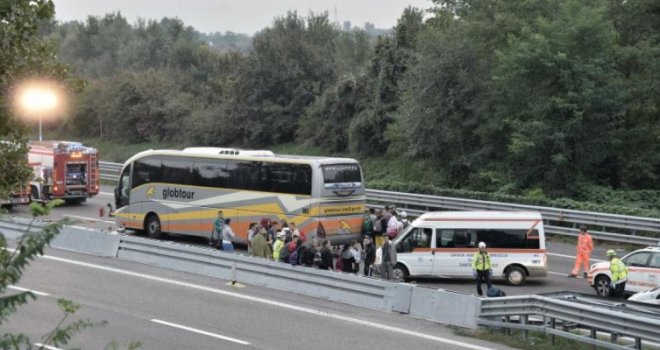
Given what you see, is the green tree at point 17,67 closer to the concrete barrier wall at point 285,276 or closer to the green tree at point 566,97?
the concrete barrier wall at point 285,276

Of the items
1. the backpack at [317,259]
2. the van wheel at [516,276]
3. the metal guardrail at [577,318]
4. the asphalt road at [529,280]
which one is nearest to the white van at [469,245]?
the van wheel at [516,276]

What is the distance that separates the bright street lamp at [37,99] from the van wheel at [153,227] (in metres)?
17.6

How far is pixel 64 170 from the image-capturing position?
1491 inches

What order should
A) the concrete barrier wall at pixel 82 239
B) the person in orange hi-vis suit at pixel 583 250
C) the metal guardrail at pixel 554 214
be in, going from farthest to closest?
1. the metal guardrail at pixel 554 214
2. the concrete barrier wall at pixel 82 239
3. the person in orange hi-vis suit at pixel 583 250

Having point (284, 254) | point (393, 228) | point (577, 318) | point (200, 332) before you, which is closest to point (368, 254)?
point (284, 254)

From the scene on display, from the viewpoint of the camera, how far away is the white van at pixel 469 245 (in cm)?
2278

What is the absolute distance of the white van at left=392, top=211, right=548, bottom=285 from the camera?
22.8m

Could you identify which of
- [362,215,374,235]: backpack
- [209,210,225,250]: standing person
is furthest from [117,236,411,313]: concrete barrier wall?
[362,215,374,235]: backpack

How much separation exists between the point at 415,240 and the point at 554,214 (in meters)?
9.43

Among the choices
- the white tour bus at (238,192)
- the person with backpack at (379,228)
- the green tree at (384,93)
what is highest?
the green tree at (384,93)

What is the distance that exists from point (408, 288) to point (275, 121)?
38077 millimetres

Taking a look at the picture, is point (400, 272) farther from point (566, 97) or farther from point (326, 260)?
point (566, 97)

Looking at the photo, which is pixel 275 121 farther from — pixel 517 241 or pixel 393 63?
pixel 517 241

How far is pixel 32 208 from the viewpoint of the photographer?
6094 mm
